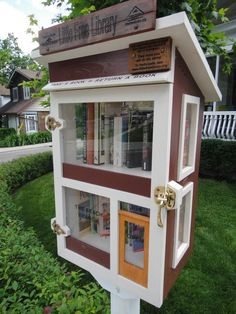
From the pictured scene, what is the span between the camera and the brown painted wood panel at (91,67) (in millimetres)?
710

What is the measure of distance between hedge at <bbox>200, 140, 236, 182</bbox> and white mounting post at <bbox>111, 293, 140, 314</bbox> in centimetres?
400

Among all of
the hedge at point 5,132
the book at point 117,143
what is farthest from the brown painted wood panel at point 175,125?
the hedge at point 5,132

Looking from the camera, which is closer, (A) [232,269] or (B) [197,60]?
(B) [197,60]

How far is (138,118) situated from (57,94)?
0.33 metres

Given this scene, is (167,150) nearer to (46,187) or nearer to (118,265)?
(118,265)

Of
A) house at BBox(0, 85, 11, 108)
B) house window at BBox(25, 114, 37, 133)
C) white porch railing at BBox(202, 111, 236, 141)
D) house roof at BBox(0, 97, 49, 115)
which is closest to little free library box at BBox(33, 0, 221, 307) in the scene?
white porch railing at BBox(202, 111, 236, 141)

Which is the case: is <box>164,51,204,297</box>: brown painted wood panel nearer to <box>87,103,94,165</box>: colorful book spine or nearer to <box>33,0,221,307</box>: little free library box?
<box>33,0,221,307</box>: little free library box

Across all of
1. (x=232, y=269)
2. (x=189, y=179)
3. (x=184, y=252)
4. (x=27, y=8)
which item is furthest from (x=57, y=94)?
(x=232, y=269)

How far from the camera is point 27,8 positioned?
7.59 ft

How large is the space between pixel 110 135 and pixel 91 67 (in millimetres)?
264

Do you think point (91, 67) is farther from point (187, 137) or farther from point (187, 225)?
point (187, 225)

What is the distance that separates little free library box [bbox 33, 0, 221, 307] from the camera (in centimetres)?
64

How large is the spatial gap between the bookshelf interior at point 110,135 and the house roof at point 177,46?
189 millimetres

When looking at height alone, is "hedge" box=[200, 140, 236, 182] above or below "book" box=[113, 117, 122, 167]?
below
